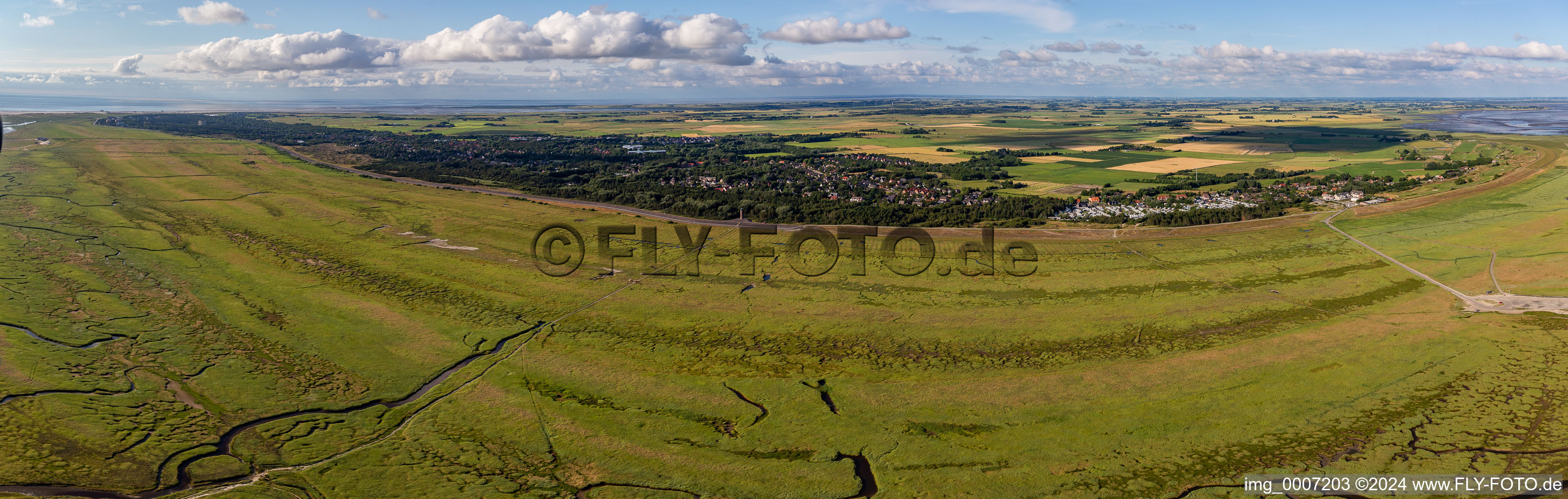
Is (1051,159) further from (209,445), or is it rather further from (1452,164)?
(209,445)

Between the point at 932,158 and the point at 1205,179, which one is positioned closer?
the point at 1205,179

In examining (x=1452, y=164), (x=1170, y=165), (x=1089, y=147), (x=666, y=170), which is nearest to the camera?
(x=1452, y=164)

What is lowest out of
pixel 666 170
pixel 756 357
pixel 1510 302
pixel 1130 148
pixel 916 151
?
pixel 756 357

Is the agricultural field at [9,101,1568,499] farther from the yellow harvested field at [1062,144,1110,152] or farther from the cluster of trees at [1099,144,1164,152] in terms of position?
the yellow harvested field at [1062,144,1110,152]

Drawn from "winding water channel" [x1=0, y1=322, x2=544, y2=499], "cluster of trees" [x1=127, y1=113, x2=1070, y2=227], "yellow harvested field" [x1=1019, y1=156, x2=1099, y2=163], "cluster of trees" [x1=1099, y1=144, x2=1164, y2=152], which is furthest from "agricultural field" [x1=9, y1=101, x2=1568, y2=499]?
"cluster of trees" [x1=1099, y1=144, x2=1164, y2=152]

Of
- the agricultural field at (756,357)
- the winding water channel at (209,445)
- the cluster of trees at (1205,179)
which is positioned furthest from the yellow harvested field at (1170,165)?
the winding water channel at (209,445)

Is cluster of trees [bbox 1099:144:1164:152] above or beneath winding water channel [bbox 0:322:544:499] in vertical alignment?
above

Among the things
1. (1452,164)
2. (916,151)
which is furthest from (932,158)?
(1452,164)
